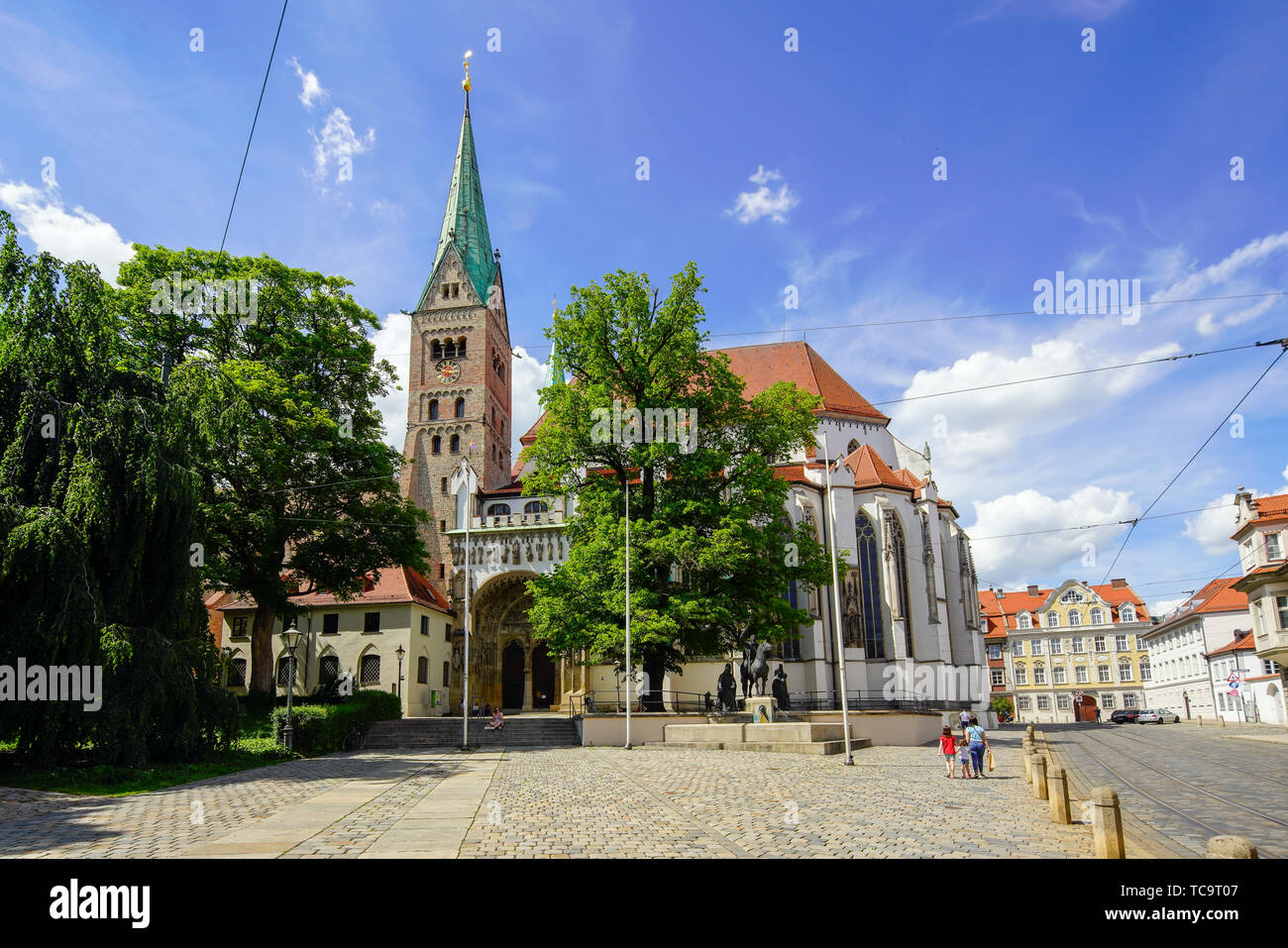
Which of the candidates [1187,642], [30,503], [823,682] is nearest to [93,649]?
[30,503]

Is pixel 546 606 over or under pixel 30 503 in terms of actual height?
under

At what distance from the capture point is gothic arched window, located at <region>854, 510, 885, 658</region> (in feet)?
132

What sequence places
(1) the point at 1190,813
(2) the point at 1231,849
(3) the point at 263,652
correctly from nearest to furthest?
(2) the point at 1231,849 → (1) the point at 1190,813 → (3) the point at 263,652

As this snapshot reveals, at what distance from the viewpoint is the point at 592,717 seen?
26.9m

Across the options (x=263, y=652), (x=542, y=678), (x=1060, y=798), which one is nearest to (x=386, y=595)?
(x=263, y=652)

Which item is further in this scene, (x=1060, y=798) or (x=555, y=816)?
(x=555, y=816)

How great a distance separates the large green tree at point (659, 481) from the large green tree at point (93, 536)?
1143 centimetres

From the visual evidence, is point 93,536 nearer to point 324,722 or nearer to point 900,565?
point 324,722

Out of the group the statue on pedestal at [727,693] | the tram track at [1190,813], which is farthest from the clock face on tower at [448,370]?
the tram track at [1190,813]

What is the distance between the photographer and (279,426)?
27.3 metres

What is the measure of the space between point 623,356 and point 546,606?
8469mm

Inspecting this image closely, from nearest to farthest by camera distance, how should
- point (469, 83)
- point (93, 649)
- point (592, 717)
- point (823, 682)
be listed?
point (93, 649) < point (592, 717) < point (823, 682) < point (469, 83)

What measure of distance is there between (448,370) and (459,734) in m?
27.1
